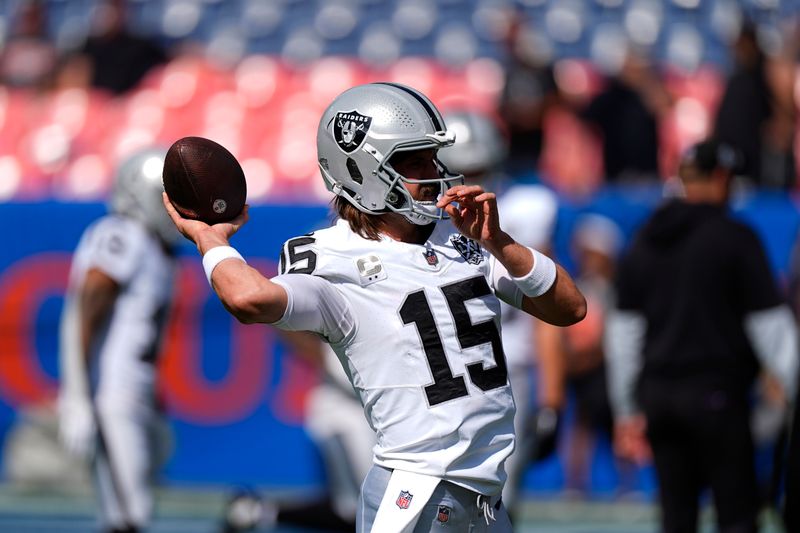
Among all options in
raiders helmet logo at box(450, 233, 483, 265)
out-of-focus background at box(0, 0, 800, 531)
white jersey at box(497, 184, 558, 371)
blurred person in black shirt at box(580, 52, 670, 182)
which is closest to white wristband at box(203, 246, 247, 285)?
raiders helmet logo at box(450, 233, 483, 265)

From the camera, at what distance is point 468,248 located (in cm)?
299

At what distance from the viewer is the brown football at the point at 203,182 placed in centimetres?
278

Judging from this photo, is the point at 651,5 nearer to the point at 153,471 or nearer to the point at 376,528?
the point at 153,471

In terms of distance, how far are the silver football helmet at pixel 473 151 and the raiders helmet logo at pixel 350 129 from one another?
5.99 ft

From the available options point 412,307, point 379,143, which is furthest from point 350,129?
point 412,307

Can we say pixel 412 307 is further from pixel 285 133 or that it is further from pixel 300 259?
pixel 285 133

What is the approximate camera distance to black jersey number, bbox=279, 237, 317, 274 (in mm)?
2842

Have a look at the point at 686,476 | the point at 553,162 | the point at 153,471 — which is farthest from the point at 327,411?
the point at 553,162

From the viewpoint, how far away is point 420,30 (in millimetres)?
11602

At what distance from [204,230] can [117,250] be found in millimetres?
2333

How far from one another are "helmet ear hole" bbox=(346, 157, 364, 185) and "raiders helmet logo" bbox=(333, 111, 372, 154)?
0.02 metres

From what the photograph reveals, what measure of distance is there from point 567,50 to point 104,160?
13.2 feet

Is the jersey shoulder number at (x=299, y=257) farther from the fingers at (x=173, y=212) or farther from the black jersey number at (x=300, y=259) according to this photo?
the fingers at (x=173, y=212)

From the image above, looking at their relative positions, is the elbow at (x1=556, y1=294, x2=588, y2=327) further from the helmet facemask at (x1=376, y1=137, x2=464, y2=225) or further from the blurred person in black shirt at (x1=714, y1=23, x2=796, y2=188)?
the blurred person in black shirt at (x1=714, y1=23, x2=796, y2=188)
